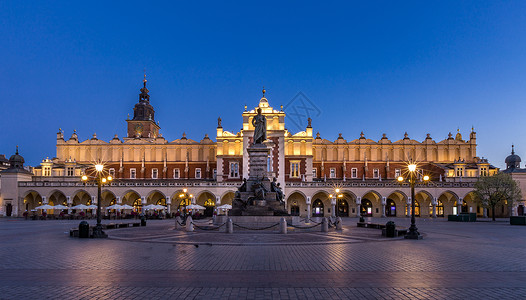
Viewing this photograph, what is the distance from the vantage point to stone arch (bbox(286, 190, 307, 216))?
6700 centimetres

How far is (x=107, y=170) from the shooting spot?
76.7 metres

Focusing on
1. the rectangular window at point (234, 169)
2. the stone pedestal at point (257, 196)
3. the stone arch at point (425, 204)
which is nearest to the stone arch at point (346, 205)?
the stone arch at point (425, 204)

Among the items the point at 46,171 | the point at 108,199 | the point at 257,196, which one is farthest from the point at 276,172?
the point at 46,171

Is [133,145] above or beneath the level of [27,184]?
above

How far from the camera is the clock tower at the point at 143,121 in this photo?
322 ft

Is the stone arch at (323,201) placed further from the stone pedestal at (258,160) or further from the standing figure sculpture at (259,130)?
the stone pedestal at (258,160)

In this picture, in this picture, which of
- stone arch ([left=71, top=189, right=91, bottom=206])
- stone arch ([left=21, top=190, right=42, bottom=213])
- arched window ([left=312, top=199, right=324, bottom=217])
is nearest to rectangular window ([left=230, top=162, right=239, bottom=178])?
arched window ([left=312, top=199, right=324, bottom=217])

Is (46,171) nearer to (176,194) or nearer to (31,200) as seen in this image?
(31,200)

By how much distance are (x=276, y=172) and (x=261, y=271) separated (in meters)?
55.7

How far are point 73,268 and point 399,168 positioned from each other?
2795 inches

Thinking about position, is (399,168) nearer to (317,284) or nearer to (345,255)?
(345,255)

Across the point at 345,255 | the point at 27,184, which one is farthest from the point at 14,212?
the point at 345,255

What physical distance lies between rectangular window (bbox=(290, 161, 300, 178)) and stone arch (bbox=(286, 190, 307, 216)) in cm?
440

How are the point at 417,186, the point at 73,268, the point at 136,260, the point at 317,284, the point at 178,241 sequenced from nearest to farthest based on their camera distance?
the point at 317,284, the point at 73,268, the point at 136,260, the point at 178,241, the point at 417,186
